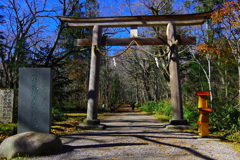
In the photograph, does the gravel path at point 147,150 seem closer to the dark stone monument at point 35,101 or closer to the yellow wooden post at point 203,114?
the yellow wooden post at point 203,114

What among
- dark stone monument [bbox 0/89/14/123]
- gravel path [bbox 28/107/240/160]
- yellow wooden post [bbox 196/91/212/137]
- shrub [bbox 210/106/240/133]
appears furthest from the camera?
dark stone monument [bbox 0/89/14/123]

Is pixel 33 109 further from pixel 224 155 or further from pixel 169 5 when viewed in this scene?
pixel 169 5

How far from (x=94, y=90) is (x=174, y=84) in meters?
3.84

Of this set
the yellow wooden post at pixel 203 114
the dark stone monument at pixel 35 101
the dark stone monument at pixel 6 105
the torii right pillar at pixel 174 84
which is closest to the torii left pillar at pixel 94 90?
the torii right pillar at pixel 174 84

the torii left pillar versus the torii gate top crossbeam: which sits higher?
the torii gate top crossbeam

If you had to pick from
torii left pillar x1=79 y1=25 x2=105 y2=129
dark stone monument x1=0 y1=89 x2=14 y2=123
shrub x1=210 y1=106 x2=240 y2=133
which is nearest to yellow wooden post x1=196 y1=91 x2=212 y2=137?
shrub x1=210 y1=106 x2=240 y2=133

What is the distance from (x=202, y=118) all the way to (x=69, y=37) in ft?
65.0

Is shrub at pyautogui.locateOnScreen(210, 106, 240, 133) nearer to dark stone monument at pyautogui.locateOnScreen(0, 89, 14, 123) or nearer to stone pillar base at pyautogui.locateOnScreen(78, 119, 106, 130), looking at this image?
stone pillar base at pyautogui.locateOnScreen(78, 119, 106, 130)

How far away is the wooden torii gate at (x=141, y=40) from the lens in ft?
29.7

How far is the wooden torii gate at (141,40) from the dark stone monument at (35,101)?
12.0ft

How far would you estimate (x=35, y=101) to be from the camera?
221 inches

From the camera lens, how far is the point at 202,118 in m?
6.78

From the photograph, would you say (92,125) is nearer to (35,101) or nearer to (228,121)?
(35,101)

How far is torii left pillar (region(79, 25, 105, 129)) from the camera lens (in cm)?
908
